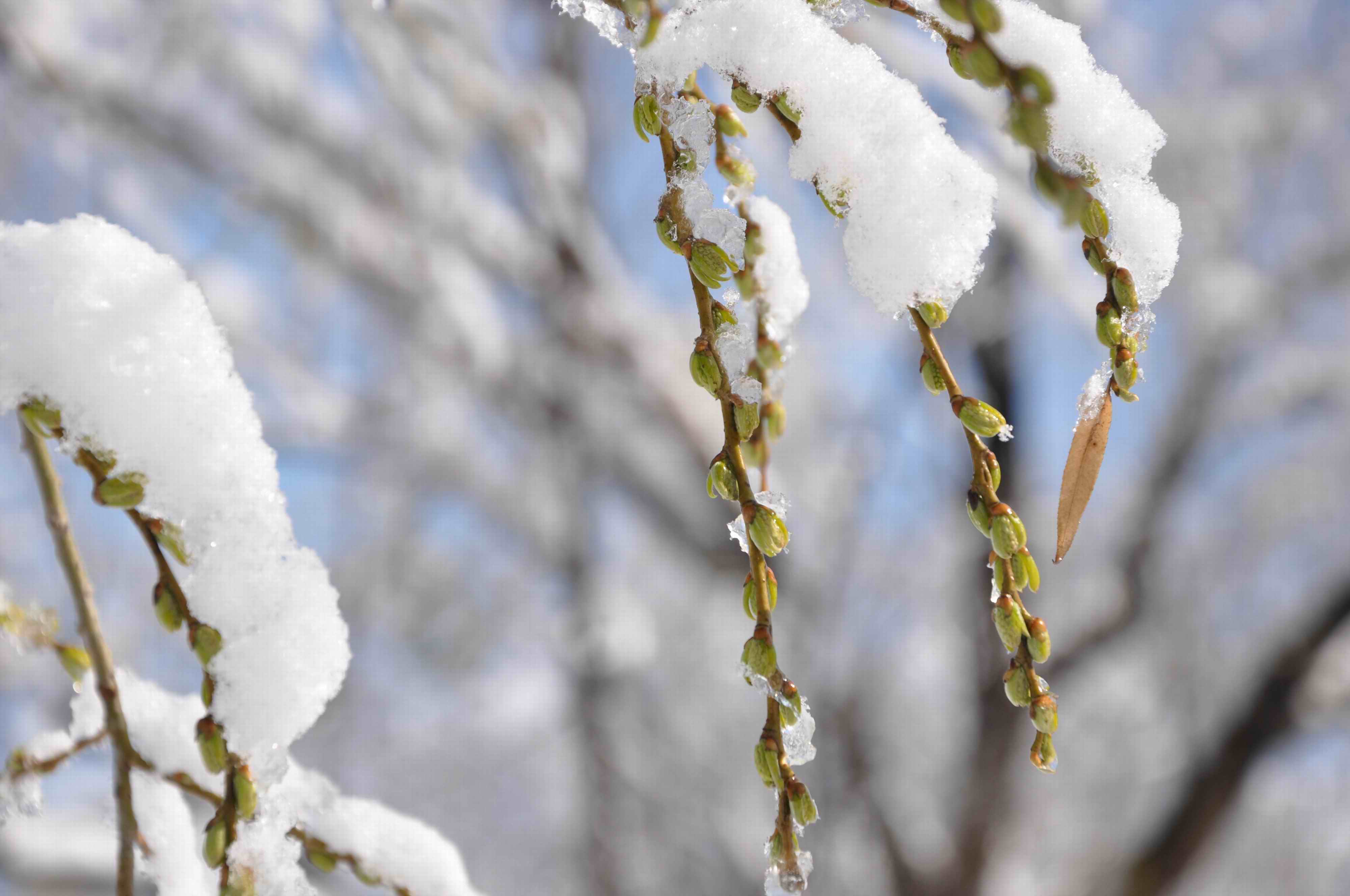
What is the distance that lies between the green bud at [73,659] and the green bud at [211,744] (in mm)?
141

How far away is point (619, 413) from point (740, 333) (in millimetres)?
2338

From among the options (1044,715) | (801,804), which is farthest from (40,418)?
(1044,715)

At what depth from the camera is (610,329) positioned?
7.29ft

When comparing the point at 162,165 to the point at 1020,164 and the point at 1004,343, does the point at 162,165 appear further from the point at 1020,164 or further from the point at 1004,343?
the point at 1004,343

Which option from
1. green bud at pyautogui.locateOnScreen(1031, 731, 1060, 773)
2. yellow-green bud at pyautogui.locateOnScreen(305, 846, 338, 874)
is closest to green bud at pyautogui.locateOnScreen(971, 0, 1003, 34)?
green bud at pyautogui.locateOnScreen(1031, 731, 1060, 773)

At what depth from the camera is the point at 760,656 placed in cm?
42

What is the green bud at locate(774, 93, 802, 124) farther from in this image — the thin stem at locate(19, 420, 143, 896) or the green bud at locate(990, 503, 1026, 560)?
the thin stem at locate(19, 420, 143, 896)

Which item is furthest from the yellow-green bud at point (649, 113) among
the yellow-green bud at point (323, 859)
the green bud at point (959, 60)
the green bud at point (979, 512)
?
the yellow-green bud at point (323, 859)

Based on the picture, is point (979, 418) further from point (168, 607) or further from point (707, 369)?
point (168, 607)

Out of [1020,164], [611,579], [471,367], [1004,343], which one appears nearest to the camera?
[1020,164]

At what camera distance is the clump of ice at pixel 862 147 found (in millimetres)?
410

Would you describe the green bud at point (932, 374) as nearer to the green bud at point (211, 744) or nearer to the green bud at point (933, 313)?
the green bud at point (933, 313)

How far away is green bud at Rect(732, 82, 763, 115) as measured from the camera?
0.42 metres

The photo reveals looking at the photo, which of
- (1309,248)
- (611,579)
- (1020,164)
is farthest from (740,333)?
(1309,248)
